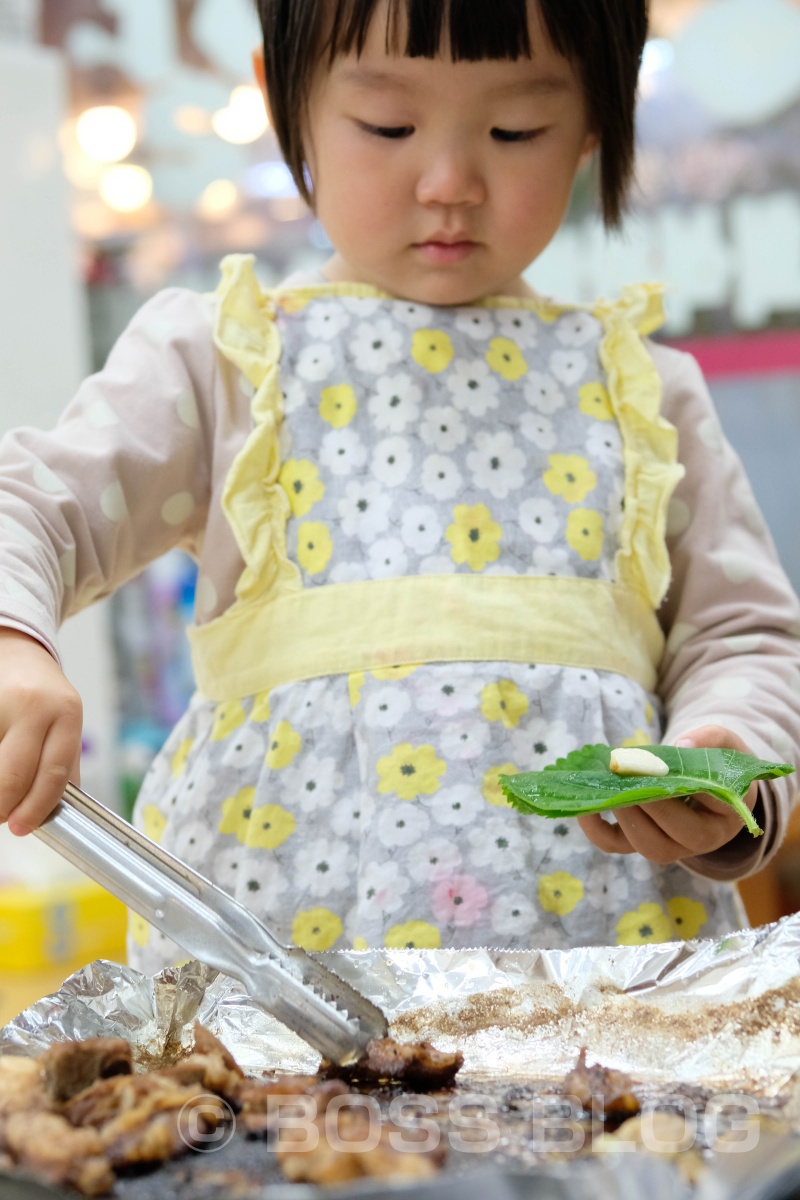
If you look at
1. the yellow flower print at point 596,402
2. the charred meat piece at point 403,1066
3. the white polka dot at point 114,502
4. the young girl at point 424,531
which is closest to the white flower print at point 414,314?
the young girl at point 424,531

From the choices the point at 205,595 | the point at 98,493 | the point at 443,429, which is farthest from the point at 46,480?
the point at 443,429

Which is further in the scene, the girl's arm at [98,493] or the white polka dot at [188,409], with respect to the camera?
the white polka dot at [188,409]

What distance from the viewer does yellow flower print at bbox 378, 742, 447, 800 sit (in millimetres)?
703

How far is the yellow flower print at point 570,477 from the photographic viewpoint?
777mm

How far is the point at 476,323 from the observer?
32.4 inches

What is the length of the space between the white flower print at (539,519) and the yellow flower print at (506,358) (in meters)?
0.09

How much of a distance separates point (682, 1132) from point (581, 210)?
192 centimetres

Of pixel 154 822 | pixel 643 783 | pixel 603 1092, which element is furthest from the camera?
pixel 154 822

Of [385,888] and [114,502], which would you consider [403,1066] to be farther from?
[114,502]

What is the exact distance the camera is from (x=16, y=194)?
7.19ft

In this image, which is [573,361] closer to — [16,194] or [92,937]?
[92,937]

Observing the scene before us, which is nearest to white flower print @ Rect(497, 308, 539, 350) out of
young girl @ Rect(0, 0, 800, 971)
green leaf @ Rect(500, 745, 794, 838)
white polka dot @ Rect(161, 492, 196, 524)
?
young girl @ Rect(0, 0, 800, 971)

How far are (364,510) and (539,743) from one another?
0.55 feet

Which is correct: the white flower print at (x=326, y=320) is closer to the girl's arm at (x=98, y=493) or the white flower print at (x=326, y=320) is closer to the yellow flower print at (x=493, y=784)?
the girl's arm at (x=98, y=493)
